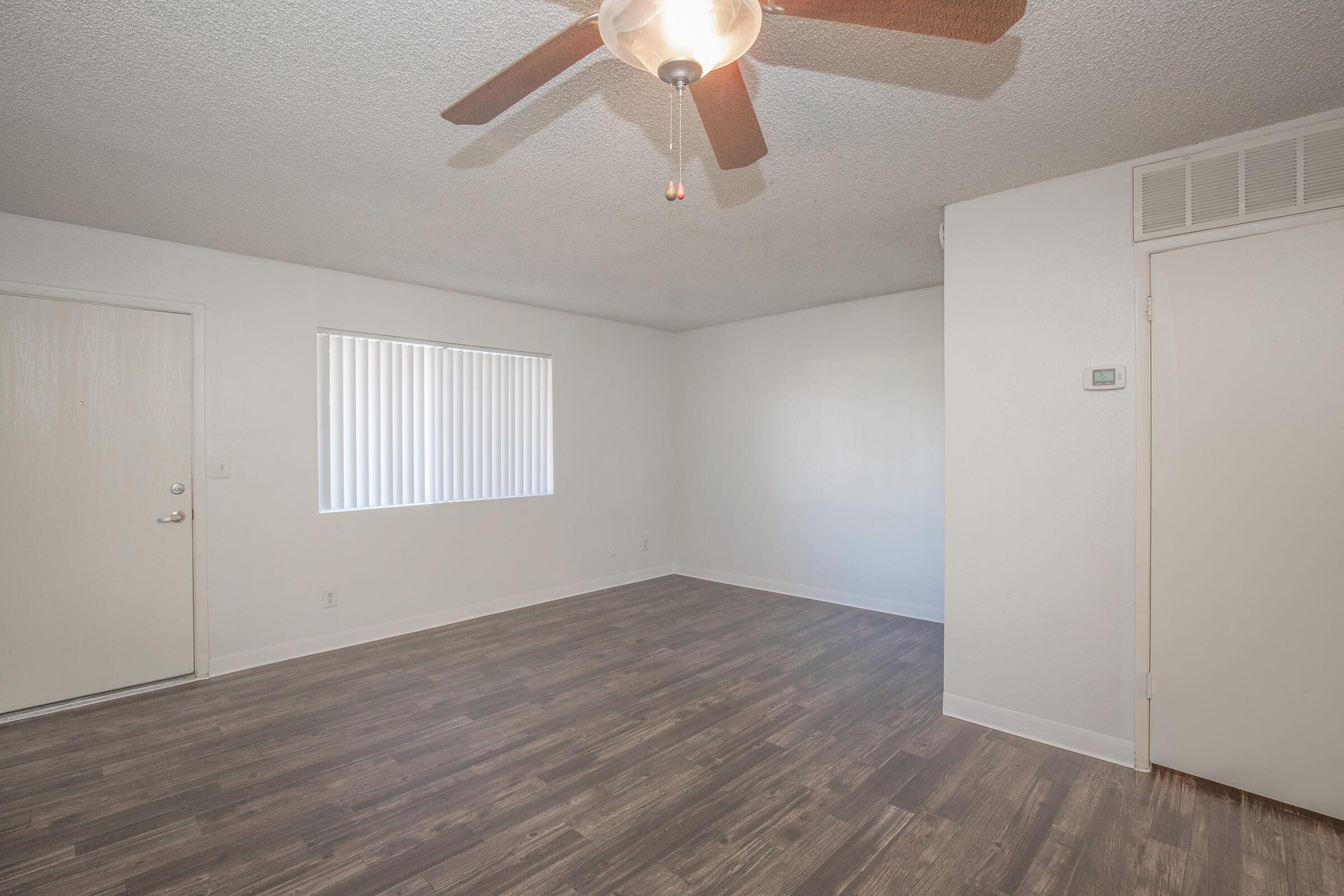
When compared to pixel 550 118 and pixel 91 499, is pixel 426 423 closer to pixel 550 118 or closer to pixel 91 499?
pixel 91 499

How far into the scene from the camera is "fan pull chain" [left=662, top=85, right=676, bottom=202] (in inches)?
59.8

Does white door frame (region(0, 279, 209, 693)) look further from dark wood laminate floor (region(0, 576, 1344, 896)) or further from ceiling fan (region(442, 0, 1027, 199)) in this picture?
ceiling fan (region(442, 0, 1027, 199))

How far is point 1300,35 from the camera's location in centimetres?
175

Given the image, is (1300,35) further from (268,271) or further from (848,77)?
(268,271)

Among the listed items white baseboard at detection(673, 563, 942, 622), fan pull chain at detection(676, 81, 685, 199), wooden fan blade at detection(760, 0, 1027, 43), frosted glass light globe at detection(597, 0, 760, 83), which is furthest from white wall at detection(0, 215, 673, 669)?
wooden fan blade at detection(760, 0, 1027, 43)

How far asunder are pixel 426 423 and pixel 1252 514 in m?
4.71

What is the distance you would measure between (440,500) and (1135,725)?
14.3 ft

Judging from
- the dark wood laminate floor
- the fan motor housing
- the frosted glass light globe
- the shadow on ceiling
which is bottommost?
the dark wood laminate floor

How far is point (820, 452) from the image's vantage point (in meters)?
5.39

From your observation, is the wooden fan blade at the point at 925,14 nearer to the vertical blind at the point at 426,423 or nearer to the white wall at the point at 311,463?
the white wall at the point at 311,463

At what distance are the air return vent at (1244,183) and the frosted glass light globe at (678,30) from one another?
2.22 meters

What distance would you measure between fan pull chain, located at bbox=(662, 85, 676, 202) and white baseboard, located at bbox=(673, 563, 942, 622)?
12.1 ft

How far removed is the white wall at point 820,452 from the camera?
15.7ft

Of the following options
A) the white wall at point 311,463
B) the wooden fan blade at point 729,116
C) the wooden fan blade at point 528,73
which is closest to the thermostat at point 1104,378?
the wooden fan blade at point 729,116
